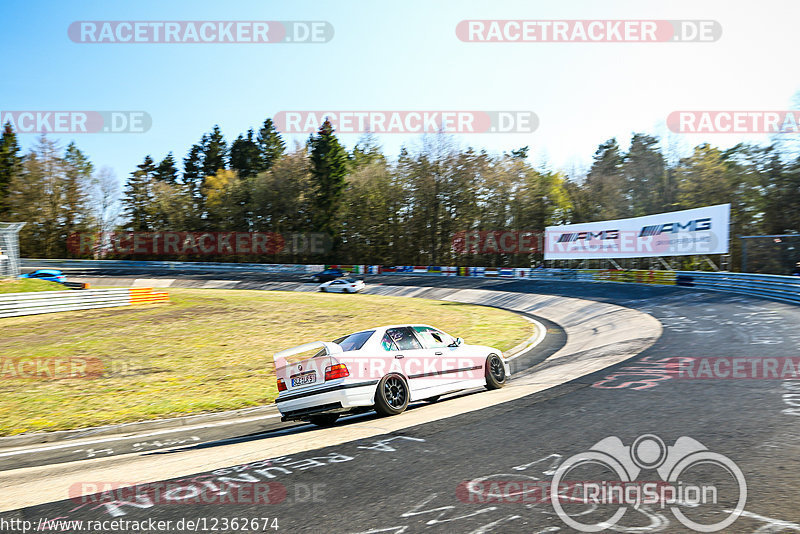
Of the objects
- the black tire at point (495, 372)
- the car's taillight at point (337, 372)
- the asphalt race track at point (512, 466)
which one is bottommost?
the black tire at point (495, 372)

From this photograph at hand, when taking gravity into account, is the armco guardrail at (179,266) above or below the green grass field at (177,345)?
above

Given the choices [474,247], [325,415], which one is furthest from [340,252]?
[325,415]

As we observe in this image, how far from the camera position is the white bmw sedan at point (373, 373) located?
27.7ft

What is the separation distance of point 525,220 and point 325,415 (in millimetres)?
56761

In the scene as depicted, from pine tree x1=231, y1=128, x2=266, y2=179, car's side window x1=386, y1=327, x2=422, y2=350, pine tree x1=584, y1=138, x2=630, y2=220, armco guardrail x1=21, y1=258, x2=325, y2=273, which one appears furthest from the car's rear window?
pine tree x1=231, y1=128, x2=266, y2=179

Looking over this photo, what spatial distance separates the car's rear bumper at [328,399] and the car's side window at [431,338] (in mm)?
1656

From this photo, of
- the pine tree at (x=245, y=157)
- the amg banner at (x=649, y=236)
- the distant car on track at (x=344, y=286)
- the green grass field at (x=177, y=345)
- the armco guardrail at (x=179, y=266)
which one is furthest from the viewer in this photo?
the pine tree at (x=245, y=157)

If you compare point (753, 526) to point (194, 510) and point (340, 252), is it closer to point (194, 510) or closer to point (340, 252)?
point (194, 510)

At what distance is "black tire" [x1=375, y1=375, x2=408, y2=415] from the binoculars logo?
3.65m

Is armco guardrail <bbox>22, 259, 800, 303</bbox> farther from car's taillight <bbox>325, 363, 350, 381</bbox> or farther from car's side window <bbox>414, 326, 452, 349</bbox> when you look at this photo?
car's taillight <bbox>325, 363, 350, 381</bbox>

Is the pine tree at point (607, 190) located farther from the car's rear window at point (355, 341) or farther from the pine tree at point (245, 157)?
the car's rear window at point (355, 341)

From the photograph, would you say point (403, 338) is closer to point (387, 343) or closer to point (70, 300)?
point (387, 343)

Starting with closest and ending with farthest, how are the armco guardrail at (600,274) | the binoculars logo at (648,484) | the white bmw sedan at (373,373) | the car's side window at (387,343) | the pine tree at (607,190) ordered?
1. the binoculars logo at (648,484)
2. the white bmw sedan at (373,373)
3. the car's side window at (387,343)
4. the armco guardrail at (600,274)
5. the pine tree at (607,190)

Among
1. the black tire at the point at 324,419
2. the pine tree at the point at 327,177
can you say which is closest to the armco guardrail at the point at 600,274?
→ the pine tree at the point at 327,177
